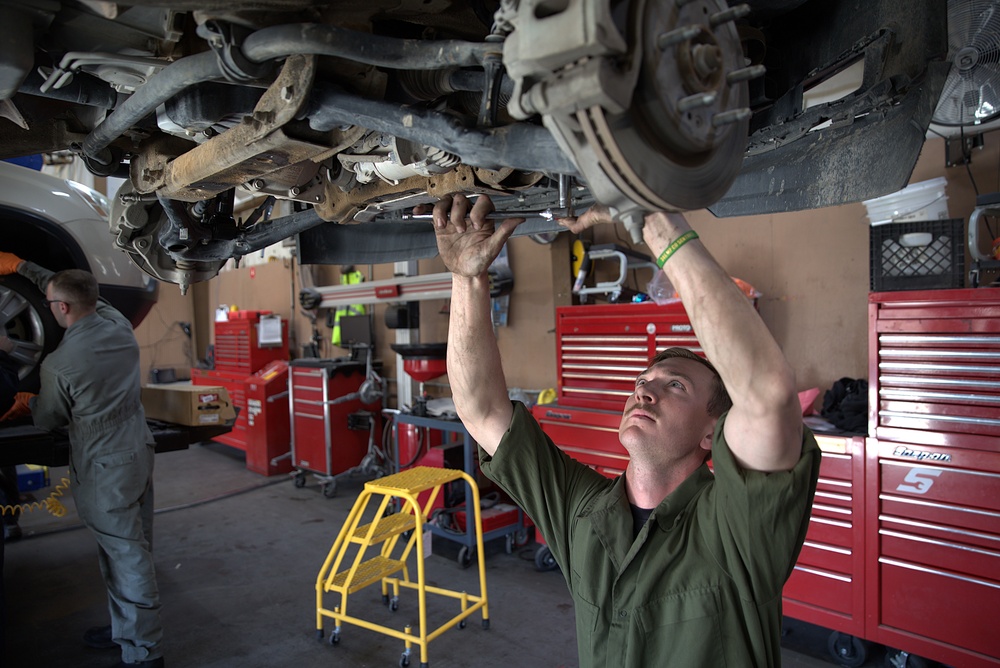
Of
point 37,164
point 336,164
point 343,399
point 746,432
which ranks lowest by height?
point 343,399

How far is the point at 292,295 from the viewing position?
7.41 metres

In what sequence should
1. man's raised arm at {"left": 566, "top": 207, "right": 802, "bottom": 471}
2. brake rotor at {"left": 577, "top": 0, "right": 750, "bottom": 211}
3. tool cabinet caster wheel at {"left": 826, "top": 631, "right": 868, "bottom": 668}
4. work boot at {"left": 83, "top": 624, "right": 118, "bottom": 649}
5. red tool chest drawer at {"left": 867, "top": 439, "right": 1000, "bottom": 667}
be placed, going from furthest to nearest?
1. work boot at {"left": 83, "top": 624, "right": 118, "bottom": 649}
2. tool cabinet caster wheel at {"left": 826, "top": 631, "right": 868, "bottom": 668}
3. red tool chest drawer at {"left": 867, "top": 439, "right": 1000, "bottom": 667}
4. man's raised arm at {"left": 566, "top": 207, "right": 802, "bottom": 471}
5. brake rotor at {"left": 577, "top": 0, "right": 750, "bottom": 211}

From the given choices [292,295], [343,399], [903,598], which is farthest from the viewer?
[292,295]

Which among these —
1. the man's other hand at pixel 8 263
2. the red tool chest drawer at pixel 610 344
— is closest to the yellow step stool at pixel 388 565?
the red tool chest drawer at pixel 610 344

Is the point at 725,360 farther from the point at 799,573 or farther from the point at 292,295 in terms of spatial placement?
the point at 292,295

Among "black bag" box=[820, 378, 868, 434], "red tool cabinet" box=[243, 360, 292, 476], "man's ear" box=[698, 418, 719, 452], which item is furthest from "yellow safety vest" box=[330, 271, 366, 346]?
"man's ear" box=[698, 418, 719, 452]

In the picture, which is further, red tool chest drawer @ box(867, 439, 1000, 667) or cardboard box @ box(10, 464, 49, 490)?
cardboard box @ box(10, 464, 49, 490)

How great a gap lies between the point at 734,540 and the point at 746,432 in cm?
21

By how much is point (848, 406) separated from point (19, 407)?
3708 millimetres

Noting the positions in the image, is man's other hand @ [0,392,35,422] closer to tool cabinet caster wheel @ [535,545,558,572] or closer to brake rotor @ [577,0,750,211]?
tool cabinet caster wheel @ [535,545,558,572]

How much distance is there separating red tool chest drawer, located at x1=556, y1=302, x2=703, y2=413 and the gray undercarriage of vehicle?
1.47 m

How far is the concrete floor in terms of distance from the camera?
2613mm

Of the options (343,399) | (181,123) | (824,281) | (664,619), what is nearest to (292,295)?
(343,399)

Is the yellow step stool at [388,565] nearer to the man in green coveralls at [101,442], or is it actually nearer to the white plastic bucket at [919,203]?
the man in green coveralls at [101,442]
